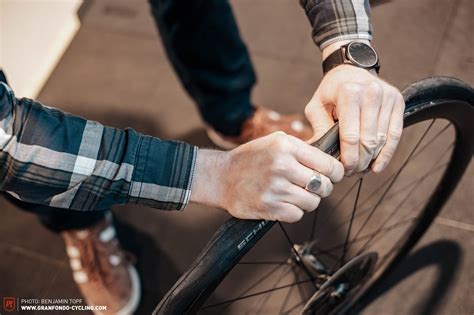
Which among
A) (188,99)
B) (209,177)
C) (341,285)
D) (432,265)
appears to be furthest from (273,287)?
(188,99)

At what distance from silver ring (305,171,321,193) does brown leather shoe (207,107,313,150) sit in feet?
2.30

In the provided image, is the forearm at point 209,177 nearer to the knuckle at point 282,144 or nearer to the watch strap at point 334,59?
the knuckle at point 282,144

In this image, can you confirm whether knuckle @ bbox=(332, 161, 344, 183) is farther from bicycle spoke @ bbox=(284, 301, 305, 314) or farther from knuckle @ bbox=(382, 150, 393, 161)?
bicycle spoke @ bbox=(284, 301, 305, 314)

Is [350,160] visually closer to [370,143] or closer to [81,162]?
[370,143]

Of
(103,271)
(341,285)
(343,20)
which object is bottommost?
(103,271)

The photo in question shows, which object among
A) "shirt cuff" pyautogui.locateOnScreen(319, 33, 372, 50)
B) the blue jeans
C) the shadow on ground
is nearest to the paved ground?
the shadow on ground

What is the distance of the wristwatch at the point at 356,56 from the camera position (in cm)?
64

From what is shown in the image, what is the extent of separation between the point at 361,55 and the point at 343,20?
0.06 metres

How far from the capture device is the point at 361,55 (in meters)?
0.65

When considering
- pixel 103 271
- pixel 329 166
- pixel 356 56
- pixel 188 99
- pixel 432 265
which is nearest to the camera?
pixel 329 166

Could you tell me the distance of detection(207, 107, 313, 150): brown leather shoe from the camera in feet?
4.15

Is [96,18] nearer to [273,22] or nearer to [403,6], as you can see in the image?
[273,22]

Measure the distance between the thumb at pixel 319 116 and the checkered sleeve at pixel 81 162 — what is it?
17cm

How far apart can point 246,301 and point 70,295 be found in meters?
0.48
